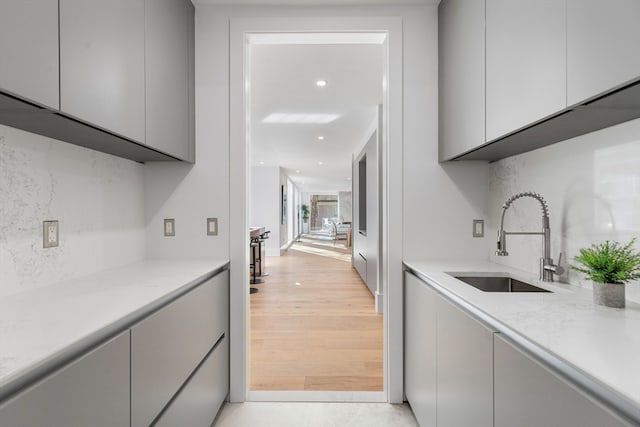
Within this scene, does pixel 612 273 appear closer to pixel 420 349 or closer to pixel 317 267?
pixel 420 349

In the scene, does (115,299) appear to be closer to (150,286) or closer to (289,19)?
(150,286)

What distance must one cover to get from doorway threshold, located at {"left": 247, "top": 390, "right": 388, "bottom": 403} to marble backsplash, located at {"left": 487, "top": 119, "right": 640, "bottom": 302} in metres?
1.13

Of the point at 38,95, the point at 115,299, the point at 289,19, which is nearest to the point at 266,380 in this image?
the point at 115,299

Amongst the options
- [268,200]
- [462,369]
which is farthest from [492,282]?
[268,200]

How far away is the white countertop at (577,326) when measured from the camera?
2.18 ft

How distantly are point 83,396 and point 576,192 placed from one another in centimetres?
182

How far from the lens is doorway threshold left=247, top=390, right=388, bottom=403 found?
2.16 meters

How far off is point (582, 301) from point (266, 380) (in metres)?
1.98

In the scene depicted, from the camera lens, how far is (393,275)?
2150 mm

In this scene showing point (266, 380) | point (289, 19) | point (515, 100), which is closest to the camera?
point (515, 100)

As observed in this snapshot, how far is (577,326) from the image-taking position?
3.01 ft

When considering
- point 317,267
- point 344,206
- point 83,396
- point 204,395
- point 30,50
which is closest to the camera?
point 83,396

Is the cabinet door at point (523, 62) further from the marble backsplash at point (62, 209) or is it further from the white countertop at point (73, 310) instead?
the marble backsplash at point (62, 209)

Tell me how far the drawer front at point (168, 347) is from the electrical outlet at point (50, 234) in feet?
1.92
